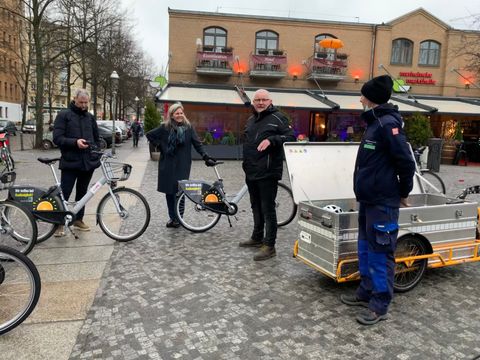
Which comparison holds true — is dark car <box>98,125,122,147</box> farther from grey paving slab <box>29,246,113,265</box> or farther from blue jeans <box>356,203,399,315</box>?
blue jeans <box>356,203,399,315</box>

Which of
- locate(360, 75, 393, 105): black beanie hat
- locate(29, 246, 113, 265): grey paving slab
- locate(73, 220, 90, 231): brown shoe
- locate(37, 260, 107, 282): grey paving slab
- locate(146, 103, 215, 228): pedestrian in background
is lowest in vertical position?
locate(37, 260, 107, 282): grey paving slab

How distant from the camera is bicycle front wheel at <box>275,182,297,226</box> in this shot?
5875mm

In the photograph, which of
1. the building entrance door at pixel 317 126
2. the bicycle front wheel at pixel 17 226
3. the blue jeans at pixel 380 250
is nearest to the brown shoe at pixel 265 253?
the blue jeans at pixel 380 250

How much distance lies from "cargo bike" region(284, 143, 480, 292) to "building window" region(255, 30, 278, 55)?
19.7m

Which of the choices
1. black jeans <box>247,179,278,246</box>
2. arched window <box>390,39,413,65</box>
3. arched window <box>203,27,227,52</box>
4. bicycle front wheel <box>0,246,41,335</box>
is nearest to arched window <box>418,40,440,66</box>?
arched window <box>390,39,413,65</box>

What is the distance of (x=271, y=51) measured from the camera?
2316 centimetres

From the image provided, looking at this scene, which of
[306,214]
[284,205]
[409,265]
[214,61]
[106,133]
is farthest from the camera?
[106,133]

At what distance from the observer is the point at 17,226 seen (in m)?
4.64

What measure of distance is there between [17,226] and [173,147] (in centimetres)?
219

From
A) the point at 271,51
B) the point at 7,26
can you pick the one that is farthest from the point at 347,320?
the point at 7,26

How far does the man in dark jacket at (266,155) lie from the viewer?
185 inches

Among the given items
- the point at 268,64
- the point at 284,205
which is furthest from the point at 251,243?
the point at 268,64

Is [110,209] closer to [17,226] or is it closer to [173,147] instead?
[17,226]

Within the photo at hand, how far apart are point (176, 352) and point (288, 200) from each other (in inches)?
134
